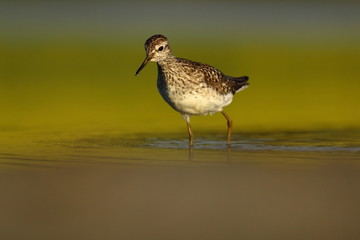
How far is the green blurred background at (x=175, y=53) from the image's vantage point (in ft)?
65.0

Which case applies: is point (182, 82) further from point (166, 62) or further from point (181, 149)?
point (181, 149)

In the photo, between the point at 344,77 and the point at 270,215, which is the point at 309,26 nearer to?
the point at 344,77


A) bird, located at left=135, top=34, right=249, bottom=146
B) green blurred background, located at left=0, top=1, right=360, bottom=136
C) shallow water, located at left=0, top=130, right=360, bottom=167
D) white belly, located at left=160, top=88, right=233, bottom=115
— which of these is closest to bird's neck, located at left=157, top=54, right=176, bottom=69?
bird, located at left=135, top=34, right=249, bottom=146

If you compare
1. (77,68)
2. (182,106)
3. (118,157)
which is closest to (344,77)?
(77,68)

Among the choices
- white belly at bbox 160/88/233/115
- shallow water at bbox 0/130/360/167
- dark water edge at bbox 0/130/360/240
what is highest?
white belly at bbox 160/88/233/115

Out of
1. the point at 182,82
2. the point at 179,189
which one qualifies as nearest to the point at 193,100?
the point at 182,82

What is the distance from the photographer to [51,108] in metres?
21.1

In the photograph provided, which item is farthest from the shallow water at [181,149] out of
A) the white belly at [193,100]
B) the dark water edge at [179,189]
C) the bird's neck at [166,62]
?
the bird's neck at [166,62]

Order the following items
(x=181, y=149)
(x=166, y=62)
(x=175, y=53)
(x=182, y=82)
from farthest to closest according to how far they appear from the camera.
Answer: (x=175, y=53)
(x=166, y=62)
(x=182, y=82)
(x=181, y=149)

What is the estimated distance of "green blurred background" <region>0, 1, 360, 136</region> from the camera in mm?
19797

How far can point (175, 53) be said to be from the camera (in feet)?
119

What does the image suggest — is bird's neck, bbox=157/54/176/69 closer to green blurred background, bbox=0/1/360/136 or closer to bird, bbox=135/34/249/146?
bird, bbox=135/34/249/146

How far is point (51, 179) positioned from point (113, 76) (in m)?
17.6

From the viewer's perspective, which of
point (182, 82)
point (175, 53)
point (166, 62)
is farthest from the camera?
point (175, 53)
